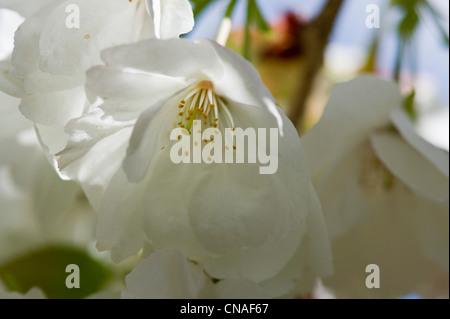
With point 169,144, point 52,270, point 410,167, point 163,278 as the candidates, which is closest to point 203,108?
point 169,144

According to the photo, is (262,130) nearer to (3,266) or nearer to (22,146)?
(22,146)

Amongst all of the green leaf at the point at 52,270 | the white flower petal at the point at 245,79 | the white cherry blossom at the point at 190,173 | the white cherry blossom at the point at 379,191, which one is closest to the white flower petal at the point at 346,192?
the white cherry blossom at the point at 379,191

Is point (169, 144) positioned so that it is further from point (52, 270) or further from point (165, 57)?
point (52, 270)

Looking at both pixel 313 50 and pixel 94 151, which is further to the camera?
pixel 313 50

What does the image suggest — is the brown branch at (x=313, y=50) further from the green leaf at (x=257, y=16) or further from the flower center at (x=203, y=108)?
the flower center at (x=203, y=108)

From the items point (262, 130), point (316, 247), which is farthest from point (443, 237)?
point (262, 130)

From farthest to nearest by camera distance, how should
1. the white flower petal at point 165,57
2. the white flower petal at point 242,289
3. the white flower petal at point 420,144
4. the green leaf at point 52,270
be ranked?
the green leaf at point 52,270 → the white flower petal at point 420,144 → the white flower petal at point 242,289 → the white flower petal at point 165,57
